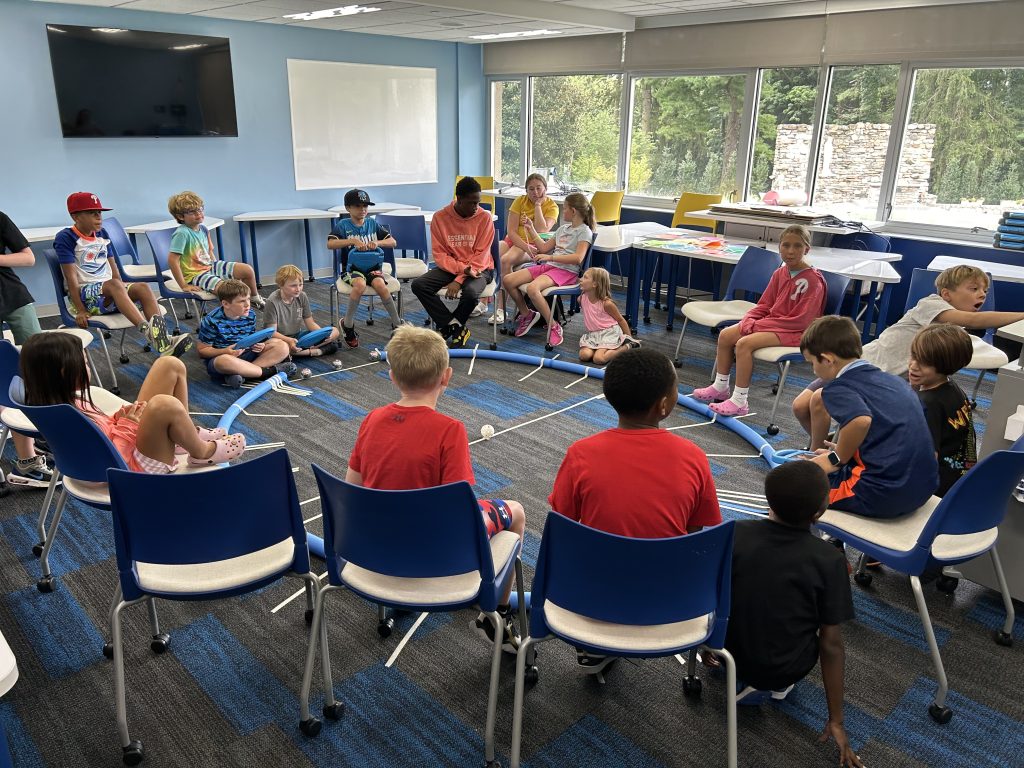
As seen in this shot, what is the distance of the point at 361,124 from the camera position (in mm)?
8445

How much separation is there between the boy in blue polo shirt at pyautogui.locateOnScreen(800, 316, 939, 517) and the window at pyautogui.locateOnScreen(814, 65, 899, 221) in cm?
496

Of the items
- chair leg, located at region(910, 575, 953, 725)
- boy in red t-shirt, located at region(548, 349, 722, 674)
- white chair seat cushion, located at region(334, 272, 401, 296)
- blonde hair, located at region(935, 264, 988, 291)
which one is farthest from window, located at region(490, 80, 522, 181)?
chair leg, located at region(910, 575, 953, 725)

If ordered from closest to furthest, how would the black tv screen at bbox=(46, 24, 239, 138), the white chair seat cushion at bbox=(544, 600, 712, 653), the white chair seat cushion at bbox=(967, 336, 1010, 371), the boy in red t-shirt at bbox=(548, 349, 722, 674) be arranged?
the white chair seat cushion at bbox=(544, 600, 712, 653) → the boy in red t-shirt at bbox=(548, 349, 722, 674) → the white chair seat cushion at bbox=(967, 336, 1010, 371) → the black tv screen at bbox=(46, 24, 239, 138)

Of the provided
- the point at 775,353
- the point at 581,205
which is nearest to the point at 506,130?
the point at 581,205

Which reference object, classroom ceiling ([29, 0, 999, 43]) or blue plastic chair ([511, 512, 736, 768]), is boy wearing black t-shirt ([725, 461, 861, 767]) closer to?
blue plastic chair ([511, 512, 736, 768])

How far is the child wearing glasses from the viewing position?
5449 mm

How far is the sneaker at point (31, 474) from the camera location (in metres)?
3.54

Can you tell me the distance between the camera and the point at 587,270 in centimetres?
573

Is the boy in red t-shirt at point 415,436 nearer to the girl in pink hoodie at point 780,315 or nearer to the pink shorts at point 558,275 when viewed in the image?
the girl in pink hoodie at point 780,315

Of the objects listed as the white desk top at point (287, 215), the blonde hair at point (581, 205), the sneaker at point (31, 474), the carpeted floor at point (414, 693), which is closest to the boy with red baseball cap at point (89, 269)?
the sneaker at point (31, 474)

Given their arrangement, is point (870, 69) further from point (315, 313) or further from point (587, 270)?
point (315, 313)

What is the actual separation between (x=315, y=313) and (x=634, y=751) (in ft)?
18.1

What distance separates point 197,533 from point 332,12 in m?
5.99

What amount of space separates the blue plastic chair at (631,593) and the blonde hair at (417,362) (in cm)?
66
